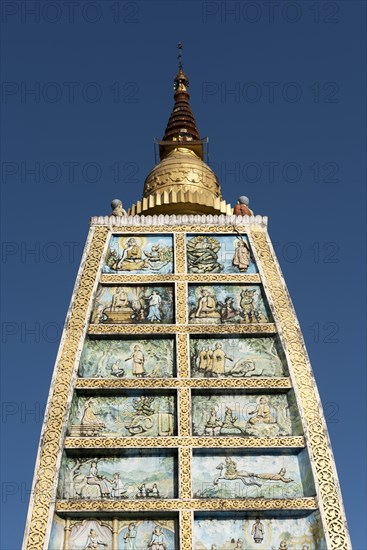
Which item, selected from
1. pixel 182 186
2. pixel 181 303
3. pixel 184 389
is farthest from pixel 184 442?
pixel 182 186

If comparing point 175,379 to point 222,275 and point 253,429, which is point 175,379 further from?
point 222,275

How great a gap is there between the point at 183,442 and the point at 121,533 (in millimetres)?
2065

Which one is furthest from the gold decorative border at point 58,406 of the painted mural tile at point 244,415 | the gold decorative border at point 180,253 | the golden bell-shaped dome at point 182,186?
the golden bell-shaped dome at point 182,186

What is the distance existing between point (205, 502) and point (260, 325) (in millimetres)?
4251

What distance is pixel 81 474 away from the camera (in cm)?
1683

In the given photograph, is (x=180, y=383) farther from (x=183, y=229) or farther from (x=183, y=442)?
(x=183, y=229)

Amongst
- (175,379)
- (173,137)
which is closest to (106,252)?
(175,379)

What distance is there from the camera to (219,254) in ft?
67.1

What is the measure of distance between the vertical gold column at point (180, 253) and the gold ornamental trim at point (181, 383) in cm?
319

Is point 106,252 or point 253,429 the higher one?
point 106,252

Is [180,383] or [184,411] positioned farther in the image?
[180,383]

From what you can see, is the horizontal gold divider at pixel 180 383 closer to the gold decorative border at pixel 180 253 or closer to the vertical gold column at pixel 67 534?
the vertical gold column at pixel 67 534

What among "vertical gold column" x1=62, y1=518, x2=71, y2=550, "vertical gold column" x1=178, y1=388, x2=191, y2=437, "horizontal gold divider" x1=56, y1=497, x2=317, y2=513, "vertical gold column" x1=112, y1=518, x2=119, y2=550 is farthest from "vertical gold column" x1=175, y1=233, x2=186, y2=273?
"vertical gold column" x1=62, y1=518, x2=71, y2=550

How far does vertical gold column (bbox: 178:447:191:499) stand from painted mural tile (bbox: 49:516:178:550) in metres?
0.56
